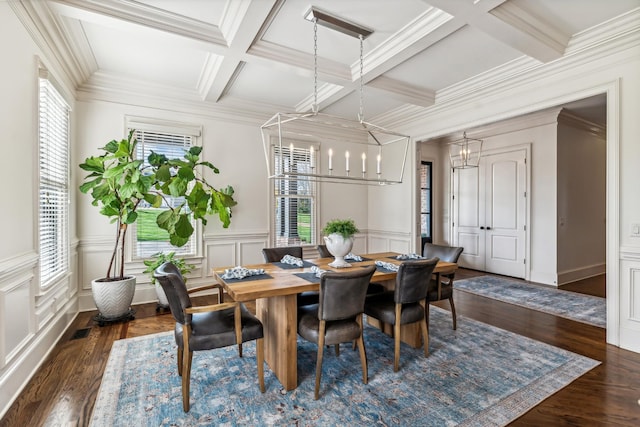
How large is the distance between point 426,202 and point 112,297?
20.6ft

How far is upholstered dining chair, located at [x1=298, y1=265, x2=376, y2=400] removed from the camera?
2096 mm

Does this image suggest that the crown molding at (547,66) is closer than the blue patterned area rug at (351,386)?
No

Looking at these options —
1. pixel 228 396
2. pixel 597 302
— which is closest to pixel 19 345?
pixel 228 396

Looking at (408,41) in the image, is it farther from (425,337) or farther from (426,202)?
(426,202)

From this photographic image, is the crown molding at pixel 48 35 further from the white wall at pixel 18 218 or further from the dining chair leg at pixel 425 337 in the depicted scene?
the dining chair leg at pixel 425 337

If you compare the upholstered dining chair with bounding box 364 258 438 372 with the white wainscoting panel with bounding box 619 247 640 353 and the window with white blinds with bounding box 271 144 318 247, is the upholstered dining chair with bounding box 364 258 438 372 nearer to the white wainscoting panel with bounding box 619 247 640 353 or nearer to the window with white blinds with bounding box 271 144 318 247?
the white wainscoting panel with bounding box 619 247 640 353

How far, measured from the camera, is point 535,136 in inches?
218

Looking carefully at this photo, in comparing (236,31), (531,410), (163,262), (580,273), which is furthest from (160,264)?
(580,273)

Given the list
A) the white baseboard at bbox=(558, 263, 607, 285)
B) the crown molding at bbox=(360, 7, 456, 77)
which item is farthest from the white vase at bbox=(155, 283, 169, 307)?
the white baseboard at bbox=(558, 263, 607, 285)

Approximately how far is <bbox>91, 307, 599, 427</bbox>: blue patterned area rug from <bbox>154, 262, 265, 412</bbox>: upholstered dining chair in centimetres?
20

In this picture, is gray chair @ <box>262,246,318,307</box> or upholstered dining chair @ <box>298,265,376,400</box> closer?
upholstered dining chair @ <box>298,265,376,400</box>

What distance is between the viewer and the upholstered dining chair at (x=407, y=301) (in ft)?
8.06

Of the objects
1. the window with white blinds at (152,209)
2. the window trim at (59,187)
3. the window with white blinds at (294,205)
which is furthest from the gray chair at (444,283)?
the window trim at (59,187)

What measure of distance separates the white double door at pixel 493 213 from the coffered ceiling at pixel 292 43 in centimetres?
251
